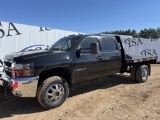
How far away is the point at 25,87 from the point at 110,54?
3205 millimetres

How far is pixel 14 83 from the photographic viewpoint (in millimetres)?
4332

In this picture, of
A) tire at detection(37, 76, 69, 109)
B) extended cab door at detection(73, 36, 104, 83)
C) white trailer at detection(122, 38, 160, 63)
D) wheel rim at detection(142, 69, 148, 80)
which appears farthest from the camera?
white trailer at detection(122, 38, 160, 63)

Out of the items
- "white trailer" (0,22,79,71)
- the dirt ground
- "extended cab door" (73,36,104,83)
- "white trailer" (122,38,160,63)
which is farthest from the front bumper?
"white trailer" (122,38,160,63)

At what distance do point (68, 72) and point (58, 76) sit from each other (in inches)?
12.9

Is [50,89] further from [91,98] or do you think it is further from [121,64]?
Answer: [121,64]

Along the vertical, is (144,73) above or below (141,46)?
below

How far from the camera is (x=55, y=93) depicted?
193 inches

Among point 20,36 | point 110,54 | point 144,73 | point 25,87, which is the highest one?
point 20,36

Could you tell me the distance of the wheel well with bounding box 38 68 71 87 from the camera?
4867 millimetres

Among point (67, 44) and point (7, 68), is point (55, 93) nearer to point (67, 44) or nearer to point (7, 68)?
point (7, 68)

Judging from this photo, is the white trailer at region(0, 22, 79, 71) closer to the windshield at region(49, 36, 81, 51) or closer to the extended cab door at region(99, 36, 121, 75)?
the windshield at region(49, 36, 81, 51)

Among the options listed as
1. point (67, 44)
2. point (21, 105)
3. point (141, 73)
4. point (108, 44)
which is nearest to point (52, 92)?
point (21, 105)

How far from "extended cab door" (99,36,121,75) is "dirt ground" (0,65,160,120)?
79 centimetres

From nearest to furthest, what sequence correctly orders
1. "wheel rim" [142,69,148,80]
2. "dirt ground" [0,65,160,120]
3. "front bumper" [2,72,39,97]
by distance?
"front bumper" [2,72,39,97]
"dirt ground" [0,65,160,120]
"wheel rim" [142,69,148,80]
